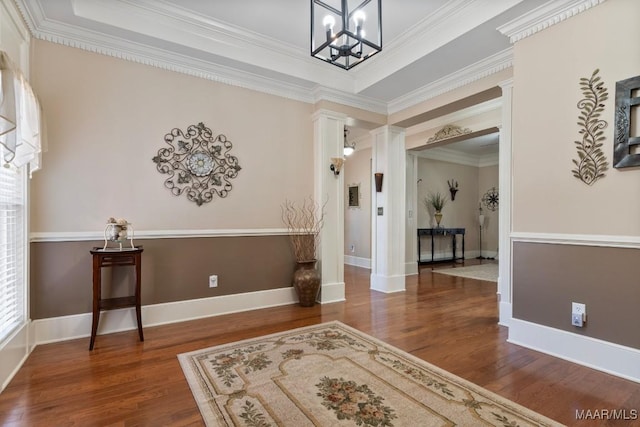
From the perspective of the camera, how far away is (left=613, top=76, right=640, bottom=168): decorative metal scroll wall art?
202 cm

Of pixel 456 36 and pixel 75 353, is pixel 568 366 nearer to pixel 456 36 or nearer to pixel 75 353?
pixel 456 36

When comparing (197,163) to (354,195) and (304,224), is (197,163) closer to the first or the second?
(304,224)

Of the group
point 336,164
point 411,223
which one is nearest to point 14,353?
point 336,164

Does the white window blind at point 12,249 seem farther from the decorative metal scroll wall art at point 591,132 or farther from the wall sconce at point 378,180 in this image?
the decorative metal scroll wall art at point 591,132

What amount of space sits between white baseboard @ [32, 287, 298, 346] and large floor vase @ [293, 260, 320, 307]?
0.71 ft

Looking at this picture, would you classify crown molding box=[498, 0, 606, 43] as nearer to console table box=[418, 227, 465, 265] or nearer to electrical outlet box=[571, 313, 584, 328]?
electrical outlet box=[571, 313, 584, 328]

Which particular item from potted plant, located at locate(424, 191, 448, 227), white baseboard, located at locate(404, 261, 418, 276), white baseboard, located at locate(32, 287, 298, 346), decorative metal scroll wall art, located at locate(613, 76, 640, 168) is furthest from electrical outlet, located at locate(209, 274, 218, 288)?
potted plant, located at locate(424, 191, 448, 227)

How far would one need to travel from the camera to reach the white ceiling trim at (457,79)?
10.0 feet

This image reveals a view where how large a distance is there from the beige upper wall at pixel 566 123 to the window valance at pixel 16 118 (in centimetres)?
356

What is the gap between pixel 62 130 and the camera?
267cm

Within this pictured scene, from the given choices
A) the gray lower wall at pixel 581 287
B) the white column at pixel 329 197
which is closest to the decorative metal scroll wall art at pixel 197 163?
the white column at pixel 329 197

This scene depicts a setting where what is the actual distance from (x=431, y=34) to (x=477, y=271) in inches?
187

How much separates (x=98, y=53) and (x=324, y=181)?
261 centimetres

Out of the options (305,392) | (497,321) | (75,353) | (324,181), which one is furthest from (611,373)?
(75,353)
